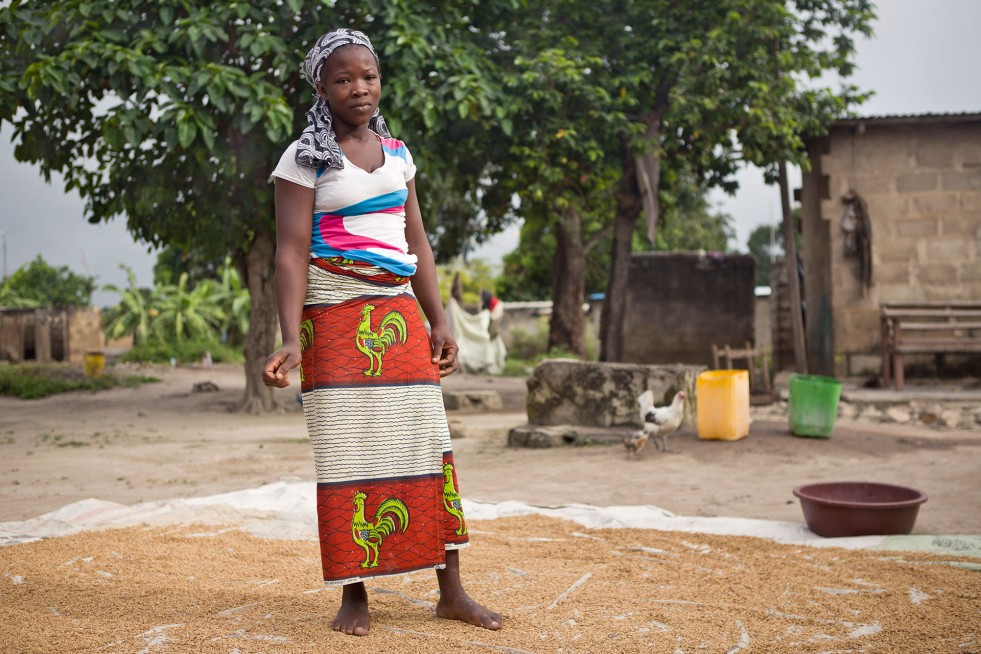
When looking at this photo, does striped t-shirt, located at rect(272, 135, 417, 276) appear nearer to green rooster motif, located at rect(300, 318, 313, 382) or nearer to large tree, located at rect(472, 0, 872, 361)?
green rooster motif, located at rect(300, 318, 313, 382)

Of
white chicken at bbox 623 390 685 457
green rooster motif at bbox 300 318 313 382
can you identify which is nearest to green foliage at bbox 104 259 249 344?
white chicken at bbox 623 390 685 457

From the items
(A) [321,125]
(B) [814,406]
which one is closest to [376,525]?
(A) [321,125]

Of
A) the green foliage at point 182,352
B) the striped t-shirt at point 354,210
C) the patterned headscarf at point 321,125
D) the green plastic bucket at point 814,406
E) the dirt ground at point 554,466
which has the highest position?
the patterned headscarf at point 321,125

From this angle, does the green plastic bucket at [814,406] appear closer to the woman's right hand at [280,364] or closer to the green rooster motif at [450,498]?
the green rooster motif at [450,498]

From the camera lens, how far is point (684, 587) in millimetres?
3010

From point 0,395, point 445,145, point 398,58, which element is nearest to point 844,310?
point 445,145

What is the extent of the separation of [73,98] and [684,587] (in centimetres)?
691

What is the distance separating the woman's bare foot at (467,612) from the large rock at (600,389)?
16.4ft

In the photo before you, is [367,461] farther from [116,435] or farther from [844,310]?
[844,310]

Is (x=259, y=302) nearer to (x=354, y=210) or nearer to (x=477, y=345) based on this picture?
(x=477, y=345)

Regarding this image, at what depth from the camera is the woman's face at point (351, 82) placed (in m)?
2.56

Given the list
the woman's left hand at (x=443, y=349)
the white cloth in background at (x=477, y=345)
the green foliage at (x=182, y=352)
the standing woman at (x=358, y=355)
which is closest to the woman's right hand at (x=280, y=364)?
the standing woman at (x=358, y=355)

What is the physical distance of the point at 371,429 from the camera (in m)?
2.55

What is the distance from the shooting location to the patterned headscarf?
8.32ft
